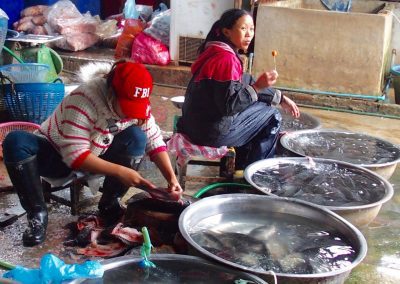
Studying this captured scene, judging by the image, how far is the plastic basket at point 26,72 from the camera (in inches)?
194

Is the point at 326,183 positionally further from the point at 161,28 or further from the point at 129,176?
the point at 161,28

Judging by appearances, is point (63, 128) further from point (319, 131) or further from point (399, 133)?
point (399, 133)

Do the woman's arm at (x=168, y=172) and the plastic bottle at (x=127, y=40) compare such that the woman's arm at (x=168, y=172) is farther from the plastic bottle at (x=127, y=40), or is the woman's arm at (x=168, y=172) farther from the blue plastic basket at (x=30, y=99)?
the plastic bottle at (x=127, y=40)

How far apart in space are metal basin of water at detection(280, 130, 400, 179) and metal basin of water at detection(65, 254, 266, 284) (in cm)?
185

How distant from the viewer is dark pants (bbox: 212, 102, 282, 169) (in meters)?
3.89

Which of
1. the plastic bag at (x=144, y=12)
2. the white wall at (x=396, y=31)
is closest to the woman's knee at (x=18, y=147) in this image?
the plastic bag at (x=144, y=12)

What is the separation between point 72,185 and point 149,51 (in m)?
4.22

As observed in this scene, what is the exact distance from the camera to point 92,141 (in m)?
2.98

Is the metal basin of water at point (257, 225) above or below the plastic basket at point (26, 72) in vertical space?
below

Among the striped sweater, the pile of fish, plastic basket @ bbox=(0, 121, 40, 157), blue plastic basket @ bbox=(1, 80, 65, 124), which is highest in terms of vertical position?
the striped sweater

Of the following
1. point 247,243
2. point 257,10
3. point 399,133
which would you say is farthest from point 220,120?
point 257,10

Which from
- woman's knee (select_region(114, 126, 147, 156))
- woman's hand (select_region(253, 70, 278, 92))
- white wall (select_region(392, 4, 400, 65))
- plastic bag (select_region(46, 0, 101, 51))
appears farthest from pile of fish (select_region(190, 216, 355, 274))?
plastic bag (select_region(46, 0, 101, 51))

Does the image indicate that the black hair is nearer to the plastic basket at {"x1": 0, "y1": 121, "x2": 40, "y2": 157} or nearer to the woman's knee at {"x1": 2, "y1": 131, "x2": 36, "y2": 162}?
the woman's knee at {"x1": 2, "y1": 131, "x2": 36, "y2": 162}

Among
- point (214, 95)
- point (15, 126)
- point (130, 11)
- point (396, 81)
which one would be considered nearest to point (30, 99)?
point (15, 126)
